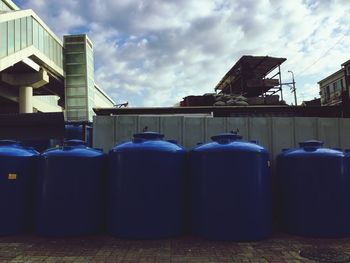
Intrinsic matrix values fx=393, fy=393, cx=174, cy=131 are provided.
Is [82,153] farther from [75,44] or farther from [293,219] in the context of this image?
[75,44]

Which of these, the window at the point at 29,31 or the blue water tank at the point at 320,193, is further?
the window at the point at 29,31

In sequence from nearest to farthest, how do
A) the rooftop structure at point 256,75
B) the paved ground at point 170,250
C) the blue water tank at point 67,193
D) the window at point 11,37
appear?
1. the paved ground at point 170,250
2. the blue water tank at point 67,193
3. the rooftop structure at point 256,75
4. the window at point 11,37

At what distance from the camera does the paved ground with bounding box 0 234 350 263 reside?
6.24 m

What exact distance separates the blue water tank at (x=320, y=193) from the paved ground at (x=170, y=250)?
331 mm

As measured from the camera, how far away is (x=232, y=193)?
24.7 ft

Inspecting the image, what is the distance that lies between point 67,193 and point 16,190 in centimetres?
126

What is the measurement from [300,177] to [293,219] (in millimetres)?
913

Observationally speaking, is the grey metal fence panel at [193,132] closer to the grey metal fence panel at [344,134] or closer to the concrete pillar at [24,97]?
the grey metal fence panel at [344,134]

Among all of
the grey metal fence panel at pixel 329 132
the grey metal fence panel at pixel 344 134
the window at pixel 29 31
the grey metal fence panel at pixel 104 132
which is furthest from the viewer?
the window at pixel 29 31

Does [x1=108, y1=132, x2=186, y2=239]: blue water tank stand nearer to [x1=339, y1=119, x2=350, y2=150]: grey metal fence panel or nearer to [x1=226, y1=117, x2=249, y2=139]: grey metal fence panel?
[x1=226, y1=117, x2=249, y2=139]: grey metal fence panel

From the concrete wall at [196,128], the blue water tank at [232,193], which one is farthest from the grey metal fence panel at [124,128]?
the blue water tank at [232,193]

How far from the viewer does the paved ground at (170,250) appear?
624 centimetres

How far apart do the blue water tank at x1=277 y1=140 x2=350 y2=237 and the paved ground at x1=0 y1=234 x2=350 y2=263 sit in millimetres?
331

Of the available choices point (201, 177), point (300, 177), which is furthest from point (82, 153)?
point (300, 177)
